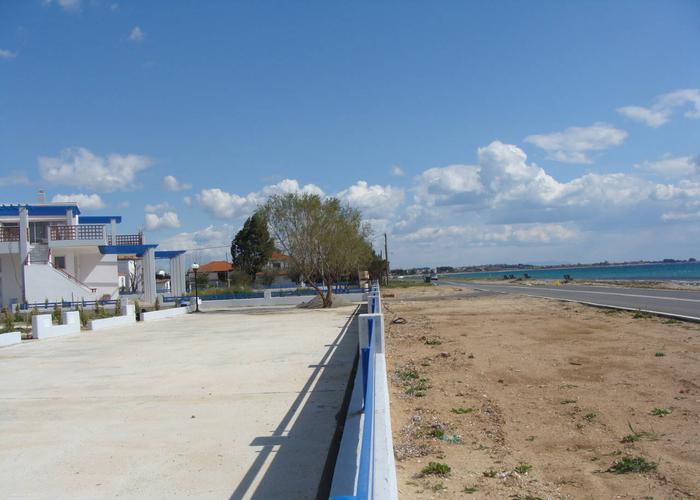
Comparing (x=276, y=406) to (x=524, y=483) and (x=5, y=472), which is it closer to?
(x=5, y=472)

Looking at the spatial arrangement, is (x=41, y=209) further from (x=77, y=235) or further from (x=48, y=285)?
(x=48, y=285)

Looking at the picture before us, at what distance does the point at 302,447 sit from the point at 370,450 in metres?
3.28

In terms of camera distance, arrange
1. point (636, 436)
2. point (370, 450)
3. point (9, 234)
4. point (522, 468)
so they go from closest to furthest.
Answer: point (370, 450) < point (522, 468) < point (636, 436) < point (9, 234)

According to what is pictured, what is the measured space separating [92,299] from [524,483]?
4169 centimetres

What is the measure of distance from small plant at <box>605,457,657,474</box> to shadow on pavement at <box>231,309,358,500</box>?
8.95 ft

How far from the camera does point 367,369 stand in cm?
573

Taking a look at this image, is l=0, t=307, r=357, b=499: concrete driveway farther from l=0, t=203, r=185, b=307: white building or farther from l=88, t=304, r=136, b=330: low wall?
l=0, t=203, r=185, b=307: white building

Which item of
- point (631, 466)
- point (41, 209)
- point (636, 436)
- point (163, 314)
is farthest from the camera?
point (41, 209)

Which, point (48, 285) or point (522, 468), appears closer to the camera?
point (522, 468)

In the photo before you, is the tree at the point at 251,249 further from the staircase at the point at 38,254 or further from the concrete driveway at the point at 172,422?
the concrete driveway at the point at 172,422

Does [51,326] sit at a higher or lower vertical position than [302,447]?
higher

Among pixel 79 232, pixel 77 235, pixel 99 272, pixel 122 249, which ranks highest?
pixel 79 232

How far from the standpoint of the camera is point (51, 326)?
22.1 m

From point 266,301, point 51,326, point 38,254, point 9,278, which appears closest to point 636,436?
point 51,326
